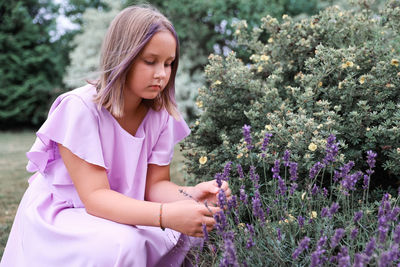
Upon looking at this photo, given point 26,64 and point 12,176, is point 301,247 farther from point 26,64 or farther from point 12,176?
point 26,64

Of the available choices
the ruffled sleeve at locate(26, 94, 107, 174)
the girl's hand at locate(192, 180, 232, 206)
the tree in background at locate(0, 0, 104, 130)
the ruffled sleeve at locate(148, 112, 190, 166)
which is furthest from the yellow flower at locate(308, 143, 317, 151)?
the tree in background at locate(0, 0, 104, 130)

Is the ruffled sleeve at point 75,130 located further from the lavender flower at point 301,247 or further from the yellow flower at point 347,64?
the yellow flower at point 347,64

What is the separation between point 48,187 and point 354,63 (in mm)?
1780

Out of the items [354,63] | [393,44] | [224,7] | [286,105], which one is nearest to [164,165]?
[286,105]

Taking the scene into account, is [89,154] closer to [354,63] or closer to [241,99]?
[241,99]

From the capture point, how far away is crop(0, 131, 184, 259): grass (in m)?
3.44

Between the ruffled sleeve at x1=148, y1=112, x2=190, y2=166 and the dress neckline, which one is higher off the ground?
the dress neckline

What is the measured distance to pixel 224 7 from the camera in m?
8.74

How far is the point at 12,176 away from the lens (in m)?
5.35

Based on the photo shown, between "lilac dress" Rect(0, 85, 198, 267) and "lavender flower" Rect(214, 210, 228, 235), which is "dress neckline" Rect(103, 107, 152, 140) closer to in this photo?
"lilac dress" Rect(0, 85, 198, 267)

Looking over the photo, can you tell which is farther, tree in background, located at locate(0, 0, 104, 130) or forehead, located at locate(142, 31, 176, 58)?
tree in background, located at locate(0, 0, 104, 130)

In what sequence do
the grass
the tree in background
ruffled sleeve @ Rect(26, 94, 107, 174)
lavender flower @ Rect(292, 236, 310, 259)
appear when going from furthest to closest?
1. the tree in background
2. the grass
3. ruffled sleeve @ Rect(26, 94, 107, 174)
4. lavender flower @ Rect(292, 236, 310, 259)

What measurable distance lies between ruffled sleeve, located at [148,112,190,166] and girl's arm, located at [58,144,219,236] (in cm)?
40

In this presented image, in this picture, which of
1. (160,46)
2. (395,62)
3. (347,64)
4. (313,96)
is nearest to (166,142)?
(160,46)
